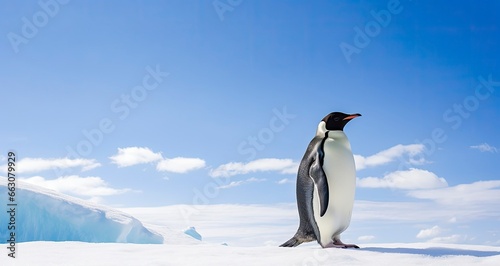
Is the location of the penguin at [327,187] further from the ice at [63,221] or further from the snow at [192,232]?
the snow at [192,232]

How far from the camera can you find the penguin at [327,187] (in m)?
4.86

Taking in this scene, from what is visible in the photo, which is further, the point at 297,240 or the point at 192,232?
the point at 192,232

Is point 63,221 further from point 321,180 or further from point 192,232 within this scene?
point 321,180

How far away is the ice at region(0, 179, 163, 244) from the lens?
1528 centimetres

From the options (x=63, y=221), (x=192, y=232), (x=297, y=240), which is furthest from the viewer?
(x=192, y=232)

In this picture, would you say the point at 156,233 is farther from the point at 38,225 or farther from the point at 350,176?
the point at 350,176

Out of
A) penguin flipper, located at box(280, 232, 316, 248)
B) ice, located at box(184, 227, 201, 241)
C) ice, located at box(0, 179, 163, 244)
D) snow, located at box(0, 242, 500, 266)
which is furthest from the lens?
ice, located at box(184, 227, 201, 241)

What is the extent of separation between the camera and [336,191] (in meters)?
4.89

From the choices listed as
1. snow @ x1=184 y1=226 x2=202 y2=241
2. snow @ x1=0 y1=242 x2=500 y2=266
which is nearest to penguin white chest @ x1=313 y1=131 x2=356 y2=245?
snow @ x1=0 y1=242 x2=500 y2=266

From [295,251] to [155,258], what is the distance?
122cm

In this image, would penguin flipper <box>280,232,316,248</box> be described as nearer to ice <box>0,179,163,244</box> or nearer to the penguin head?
the penguin head

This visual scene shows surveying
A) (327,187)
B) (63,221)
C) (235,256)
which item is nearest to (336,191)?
(327,187)

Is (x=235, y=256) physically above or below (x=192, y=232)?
below

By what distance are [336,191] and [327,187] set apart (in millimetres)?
129
